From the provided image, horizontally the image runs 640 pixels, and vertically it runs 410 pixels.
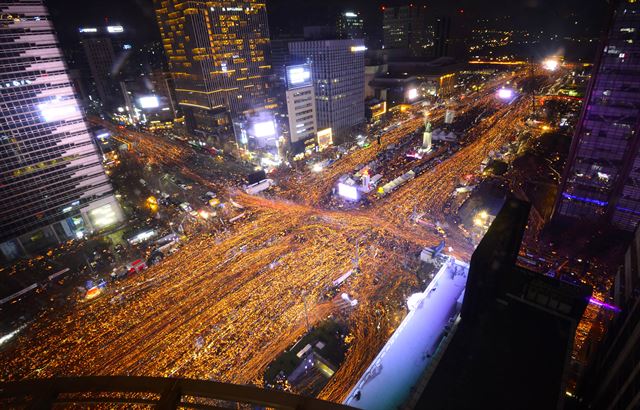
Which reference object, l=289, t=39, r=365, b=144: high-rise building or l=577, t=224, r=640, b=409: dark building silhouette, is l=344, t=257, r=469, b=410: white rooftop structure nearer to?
l=577, t=224, r=640, b=409: dark building silhouette

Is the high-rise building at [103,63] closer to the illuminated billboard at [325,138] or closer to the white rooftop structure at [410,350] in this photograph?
the illuminated billboard at [325,138]

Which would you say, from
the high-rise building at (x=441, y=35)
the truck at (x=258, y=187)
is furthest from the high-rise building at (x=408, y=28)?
the truck at (x=258, y=187)

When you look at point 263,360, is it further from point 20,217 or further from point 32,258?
point 20,217

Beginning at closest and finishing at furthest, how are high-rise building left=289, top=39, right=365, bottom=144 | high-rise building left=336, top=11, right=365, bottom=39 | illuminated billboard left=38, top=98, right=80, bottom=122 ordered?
illuminated billboard left=38, top=98, right=80, bottom=122, high-rise building left=289, top=39, right=365, bottom=144, high-rise building left=336, top=11, right=365, bottom=39

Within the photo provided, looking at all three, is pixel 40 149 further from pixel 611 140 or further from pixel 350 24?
pixel 350 24

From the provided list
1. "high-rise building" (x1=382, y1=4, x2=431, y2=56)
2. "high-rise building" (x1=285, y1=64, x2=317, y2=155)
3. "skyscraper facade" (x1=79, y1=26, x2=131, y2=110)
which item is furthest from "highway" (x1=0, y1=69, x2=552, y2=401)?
"high-rise building" (x1=382, y1=4, x2=431, y2=56)

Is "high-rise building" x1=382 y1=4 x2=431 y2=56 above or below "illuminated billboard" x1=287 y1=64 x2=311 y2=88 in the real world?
above

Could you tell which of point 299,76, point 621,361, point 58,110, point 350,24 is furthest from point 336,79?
point 350,24

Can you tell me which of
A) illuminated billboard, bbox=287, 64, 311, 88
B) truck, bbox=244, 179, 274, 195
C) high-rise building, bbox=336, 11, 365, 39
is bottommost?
truck, bbox=244, 179, 274, 195
